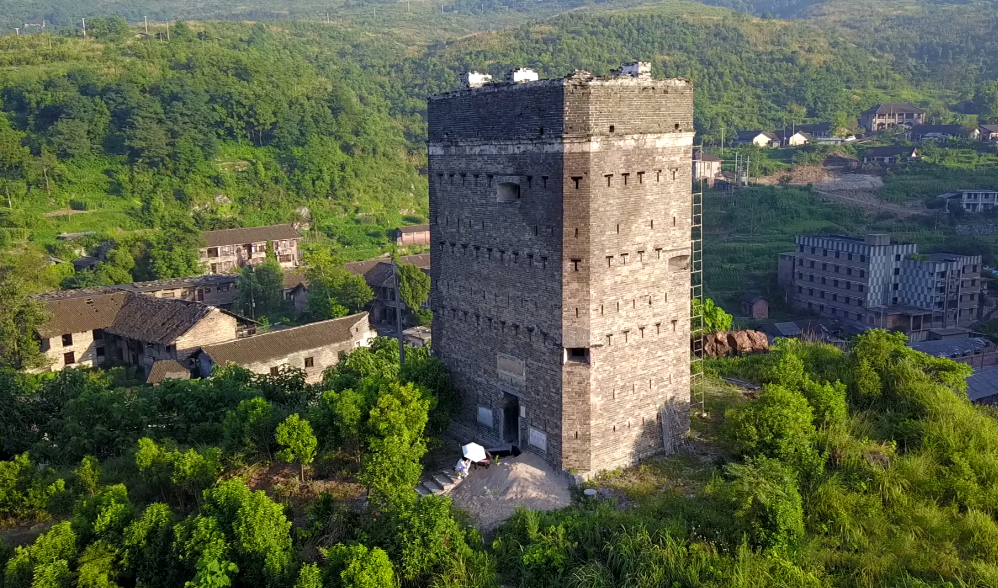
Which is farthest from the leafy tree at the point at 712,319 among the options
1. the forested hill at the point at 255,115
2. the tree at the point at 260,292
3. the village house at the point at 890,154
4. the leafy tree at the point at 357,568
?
the village house at the point at 890,154

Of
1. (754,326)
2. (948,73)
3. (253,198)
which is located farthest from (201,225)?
(948,73)

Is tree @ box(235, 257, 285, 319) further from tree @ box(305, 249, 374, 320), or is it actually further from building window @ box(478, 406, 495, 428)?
building window @ box(478, 406, 495, 428)

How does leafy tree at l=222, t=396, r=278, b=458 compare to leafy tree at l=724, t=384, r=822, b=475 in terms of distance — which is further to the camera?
leafy tree at l=222, t=396, r=278, b=458

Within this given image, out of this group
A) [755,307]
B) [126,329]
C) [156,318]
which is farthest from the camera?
[755,307]

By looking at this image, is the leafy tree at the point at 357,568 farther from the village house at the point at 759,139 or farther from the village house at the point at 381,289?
the village house at the point at 759,139

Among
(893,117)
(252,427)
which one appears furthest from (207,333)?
(893,117)

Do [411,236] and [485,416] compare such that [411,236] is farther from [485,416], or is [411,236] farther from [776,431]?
[776,431]

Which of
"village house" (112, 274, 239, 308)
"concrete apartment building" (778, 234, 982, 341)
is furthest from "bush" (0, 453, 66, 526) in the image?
"concrete apartment building" (778, 234, 982, 341)
